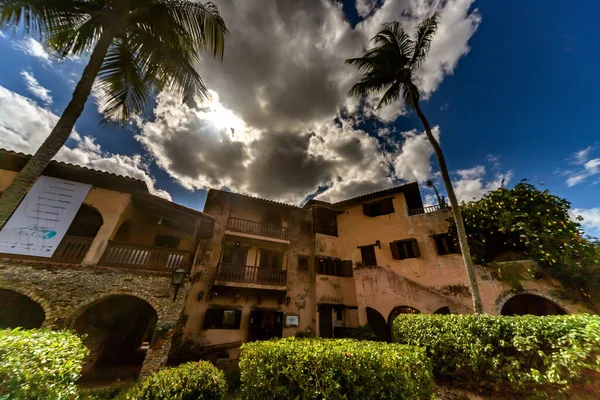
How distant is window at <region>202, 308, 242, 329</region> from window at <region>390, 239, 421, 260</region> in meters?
11.1

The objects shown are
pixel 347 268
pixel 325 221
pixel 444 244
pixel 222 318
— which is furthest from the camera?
pixel 325 221

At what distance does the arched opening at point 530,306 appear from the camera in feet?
32.0

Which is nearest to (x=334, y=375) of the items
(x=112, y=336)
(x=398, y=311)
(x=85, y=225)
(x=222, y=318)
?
(x=222, y=318)

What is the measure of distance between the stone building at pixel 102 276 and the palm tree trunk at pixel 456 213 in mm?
11760

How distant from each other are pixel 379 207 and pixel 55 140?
56.6 ft

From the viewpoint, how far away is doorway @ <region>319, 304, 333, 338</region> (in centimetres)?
1427

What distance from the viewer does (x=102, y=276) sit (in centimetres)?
792

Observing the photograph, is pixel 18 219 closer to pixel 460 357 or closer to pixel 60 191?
pixel 60 191

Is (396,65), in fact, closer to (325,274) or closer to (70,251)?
(325,274)

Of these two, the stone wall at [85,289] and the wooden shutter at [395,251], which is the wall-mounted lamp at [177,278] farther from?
the wooden shutter at [395,251]

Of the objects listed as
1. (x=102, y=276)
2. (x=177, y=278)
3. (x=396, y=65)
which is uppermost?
(x=396, y=65)

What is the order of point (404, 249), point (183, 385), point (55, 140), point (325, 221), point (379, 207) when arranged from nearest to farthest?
1. point (183, 385)
2. point (55, 140)
3. point (404, 249)
4. point (379, 207)
5. point (325, 221)

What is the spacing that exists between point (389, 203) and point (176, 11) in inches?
630

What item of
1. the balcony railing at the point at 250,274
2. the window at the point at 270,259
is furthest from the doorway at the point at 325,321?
the window at the point at 270,259
